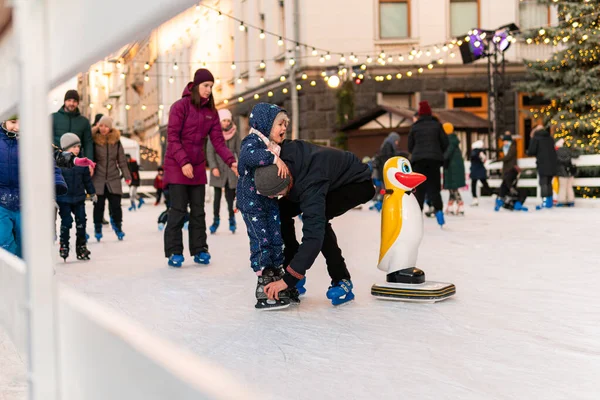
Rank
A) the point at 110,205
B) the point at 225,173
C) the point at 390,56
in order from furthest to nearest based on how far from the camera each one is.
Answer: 1. the point at 390,56
2. the point at 225,173
3. the point at 110,205

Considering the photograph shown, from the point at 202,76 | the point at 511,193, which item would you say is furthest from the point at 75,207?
the point at 511,193

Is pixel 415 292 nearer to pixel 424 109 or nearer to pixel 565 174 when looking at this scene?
pixel 424 109

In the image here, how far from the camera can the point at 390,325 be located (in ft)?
12.9

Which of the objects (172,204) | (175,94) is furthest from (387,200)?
(175,94)

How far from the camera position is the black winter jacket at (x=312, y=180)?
4016mm

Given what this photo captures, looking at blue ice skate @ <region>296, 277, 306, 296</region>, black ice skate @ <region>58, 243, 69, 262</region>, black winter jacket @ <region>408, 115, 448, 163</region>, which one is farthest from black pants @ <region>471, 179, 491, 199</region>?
blue ice skate @ <region>296, 277, 306, 296</region>

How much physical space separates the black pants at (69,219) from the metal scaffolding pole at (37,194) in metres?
5.61

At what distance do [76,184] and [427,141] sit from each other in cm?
451

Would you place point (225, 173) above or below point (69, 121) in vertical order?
below

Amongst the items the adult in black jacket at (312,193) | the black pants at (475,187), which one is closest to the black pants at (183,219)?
the adult in black jacket at (312,193)

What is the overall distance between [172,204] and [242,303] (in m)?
2.15

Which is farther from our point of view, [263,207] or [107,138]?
[107,138]

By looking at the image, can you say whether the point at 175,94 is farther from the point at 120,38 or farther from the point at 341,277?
the point at 120,38

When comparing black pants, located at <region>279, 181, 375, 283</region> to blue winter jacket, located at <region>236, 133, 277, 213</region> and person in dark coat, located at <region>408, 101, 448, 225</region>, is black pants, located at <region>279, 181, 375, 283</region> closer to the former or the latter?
blue winter jacket, located at <region>236, 133, 277, 213</region>
